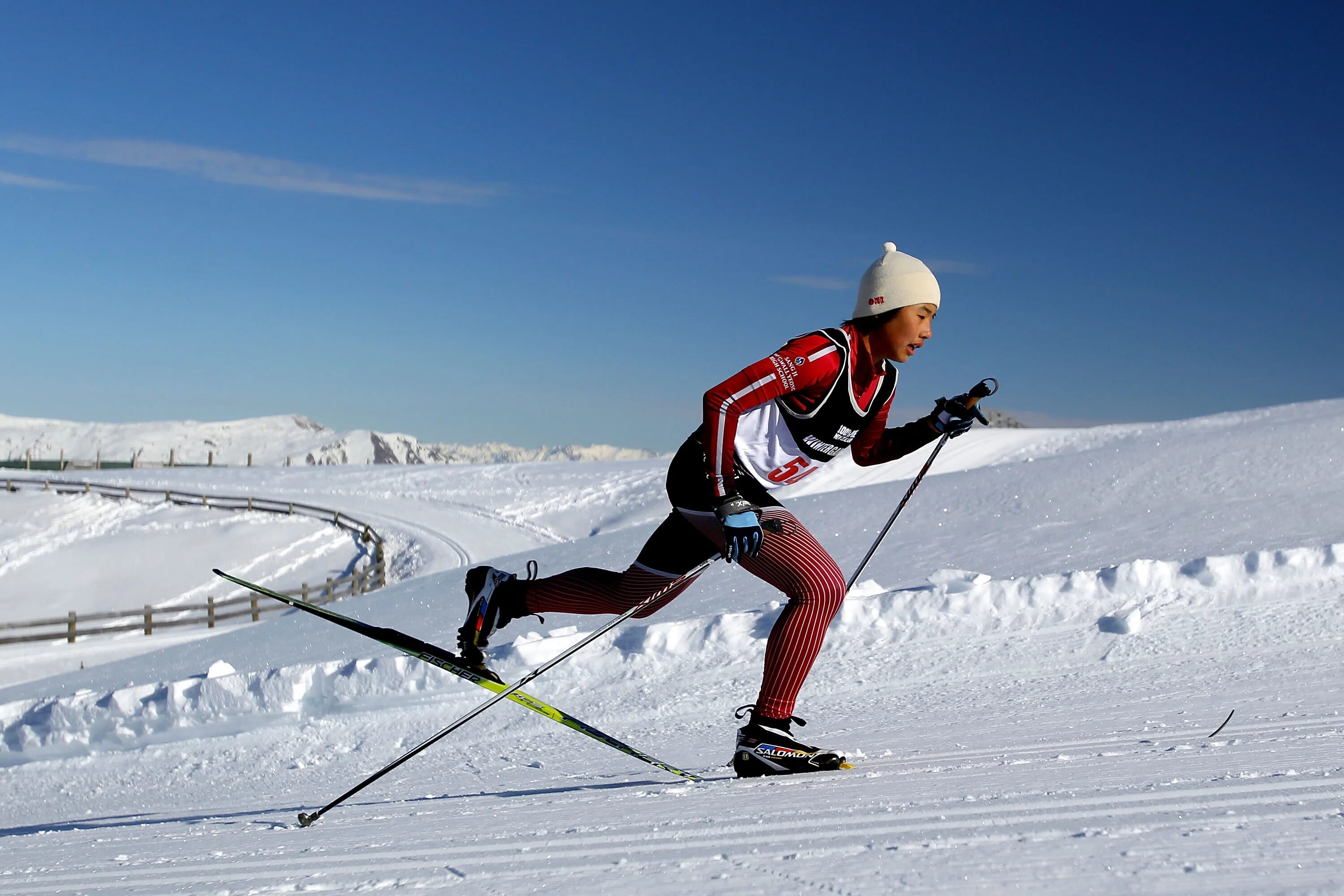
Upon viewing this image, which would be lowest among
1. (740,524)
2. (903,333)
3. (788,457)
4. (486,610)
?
(486,610)

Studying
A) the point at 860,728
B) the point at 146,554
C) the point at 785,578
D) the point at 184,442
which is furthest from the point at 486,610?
the point at 184,442

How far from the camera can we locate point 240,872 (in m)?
2.72

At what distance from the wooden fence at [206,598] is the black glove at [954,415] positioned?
1163cm

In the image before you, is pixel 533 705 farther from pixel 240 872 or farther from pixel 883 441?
pixel 883 441

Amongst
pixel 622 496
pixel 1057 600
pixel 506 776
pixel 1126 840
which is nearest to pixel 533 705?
pixel 506 776

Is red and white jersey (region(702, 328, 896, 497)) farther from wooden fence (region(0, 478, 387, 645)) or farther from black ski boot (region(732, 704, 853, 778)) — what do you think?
wooden fence (region(0, 478, 387, 645))

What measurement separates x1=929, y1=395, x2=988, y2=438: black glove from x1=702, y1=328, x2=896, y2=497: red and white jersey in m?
0.32

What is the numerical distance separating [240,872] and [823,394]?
2.17 metres

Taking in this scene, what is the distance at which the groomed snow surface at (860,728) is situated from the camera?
2316 mm

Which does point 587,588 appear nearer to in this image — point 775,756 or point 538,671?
point 538,671

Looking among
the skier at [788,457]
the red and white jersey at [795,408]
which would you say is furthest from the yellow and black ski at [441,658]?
the red and white jersey at [795,408]

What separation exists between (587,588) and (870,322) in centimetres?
Result: 148

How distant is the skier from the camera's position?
3.29 meters

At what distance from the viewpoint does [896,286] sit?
341 centimetres
